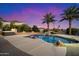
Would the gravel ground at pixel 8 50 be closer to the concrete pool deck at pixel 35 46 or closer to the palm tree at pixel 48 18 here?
the concrete pool deck at pixel 35 46

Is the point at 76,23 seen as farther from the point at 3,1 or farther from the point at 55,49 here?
the point at 3,1

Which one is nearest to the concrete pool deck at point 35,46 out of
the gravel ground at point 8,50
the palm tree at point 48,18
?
the gravel ground at point 8,50

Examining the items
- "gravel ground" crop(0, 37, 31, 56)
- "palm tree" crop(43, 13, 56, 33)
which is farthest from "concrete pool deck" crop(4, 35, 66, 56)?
"palm tree" crop(43, 13, 56, 33)

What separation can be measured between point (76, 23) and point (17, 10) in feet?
1.65

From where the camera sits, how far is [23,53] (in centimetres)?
173

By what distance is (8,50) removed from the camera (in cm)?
174

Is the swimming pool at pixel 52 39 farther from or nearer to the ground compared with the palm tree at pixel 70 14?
nearer to the ground

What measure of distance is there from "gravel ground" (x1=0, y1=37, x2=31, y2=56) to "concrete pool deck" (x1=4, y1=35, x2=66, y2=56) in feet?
0.08

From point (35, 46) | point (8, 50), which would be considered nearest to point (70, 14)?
point (35, 46)

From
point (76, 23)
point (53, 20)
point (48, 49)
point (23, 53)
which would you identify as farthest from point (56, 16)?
point (23, 53)

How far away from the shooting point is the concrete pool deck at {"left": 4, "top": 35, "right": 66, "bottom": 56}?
1722mm

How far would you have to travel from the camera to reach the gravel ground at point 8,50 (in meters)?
1.72

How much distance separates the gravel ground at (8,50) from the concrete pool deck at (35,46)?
0.03m

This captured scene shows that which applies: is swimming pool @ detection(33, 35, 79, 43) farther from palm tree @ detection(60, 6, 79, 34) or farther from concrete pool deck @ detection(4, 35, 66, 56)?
palm tree @ detection(60, 6, 79, 34)
